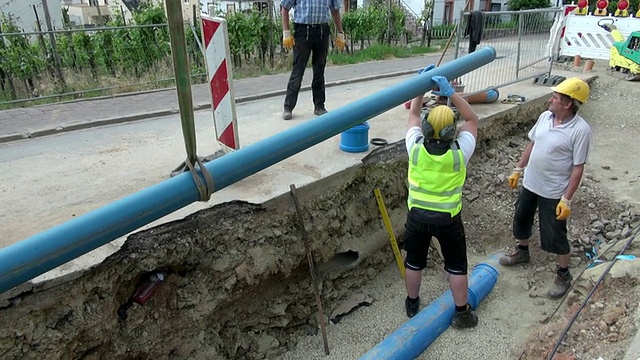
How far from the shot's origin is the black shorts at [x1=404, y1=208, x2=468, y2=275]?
3217mm

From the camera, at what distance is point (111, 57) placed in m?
9.77

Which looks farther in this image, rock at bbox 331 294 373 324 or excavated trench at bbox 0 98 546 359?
rock at bbox 331 294 373 324

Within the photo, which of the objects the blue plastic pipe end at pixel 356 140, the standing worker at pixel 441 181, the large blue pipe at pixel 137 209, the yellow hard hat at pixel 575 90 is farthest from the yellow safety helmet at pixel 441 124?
the blue plastic pipe end at pixel 356 140

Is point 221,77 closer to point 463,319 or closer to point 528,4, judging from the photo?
point 463,319

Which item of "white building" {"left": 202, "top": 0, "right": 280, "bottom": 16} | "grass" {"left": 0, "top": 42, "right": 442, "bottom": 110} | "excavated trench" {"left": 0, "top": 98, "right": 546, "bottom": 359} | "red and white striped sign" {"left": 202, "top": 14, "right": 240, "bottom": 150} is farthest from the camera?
"grass" {"left": 0, "top": 42, "right": 442, "bottom": 110}

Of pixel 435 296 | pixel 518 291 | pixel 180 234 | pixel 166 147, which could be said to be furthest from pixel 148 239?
pixel 518 291

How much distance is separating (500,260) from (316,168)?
205 cm

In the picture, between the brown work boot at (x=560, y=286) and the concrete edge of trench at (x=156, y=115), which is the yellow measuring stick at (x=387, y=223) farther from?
the brown work boot at (x=560, y=286)

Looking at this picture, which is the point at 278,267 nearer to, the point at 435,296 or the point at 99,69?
the point at 435,296

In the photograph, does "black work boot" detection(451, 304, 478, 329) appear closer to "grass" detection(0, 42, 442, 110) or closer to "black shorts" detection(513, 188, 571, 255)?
"black shorts" detection(513, 188, 571, 255)

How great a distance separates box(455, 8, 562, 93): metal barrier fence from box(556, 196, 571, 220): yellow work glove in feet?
9.48

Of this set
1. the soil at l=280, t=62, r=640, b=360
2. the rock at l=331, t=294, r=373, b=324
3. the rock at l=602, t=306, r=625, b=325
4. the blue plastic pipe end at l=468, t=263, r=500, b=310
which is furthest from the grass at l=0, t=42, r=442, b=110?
the rock at l=602, t=306, r=625, b=325

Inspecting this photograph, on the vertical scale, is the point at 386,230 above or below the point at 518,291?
above

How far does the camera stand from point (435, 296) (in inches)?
159
